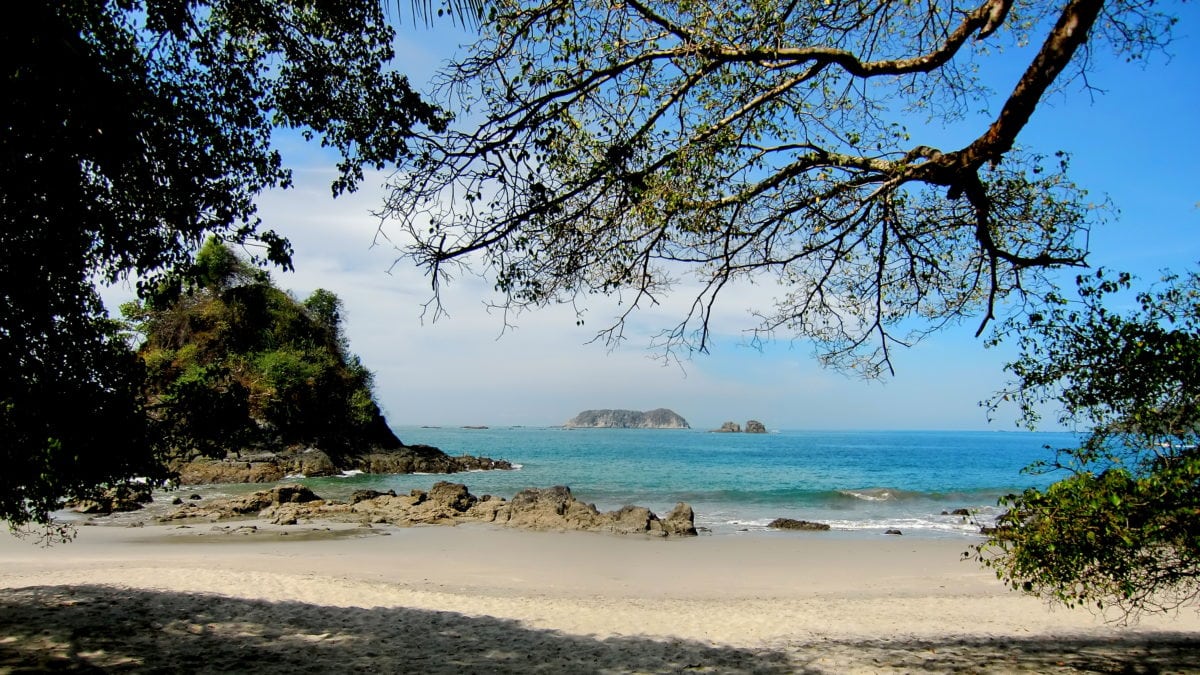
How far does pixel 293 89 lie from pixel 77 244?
2041mm

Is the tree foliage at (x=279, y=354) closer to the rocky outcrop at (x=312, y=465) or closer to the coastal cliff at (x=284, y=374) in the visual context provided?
the coastal cliff at (x=284, y=374)

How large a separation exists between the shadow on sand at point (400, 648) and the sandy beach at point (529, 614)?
33 millimetres

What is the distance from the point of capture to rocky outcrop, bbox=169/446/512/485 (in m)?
34.3

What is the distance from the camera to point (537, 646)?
25.2ft

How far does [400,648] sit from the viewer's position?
7.36m

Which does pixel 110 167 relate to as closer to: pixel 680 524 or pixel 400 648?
pixel 400 648

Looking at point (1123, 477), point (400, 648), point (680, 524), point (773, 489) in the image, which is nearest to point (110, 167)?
point (400, 648)

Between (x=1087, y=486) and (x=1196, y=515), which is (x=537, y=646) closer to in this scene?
(x=1087, y=486)

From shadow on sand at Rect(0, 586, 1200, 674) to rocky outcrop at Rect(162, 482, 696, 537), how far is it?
10.7 metres

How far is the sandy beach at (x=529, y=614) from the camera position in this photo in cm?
680

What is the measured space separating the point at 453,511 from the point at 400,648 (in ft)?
46.6

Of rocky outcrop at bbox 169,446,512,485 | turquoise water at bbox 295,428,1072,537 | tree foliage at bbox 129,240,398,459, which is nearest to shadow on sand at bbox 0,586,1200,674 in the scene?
turquoise water at bbox 295,428,1072,537

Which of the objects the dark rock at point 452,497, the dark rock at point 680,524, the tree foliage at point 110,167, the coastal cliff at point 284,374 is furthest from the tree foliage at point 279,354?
the tree foliage at point 110,167

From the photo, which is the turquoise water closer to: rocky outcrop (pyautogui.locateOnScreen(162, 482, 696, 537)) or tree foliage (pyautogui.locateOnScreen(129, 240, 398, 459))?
rocky outcrop (pyautogui.locateOnScreen(162, 482, 696, 537))
